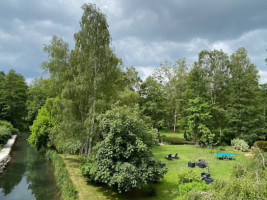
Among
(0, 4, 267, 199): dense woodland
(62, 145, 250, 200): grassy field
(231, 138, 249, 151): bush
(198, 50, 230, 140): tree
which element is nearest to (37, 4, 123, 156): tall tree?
(0, 4, 267, 199): dense woodland

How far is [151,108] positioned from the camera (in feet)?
95.2

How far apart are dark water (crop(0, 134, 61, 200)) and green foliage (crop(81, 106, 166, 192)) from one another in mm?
4791

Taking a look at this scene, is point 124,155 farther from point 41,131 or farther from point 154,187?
point 41,131

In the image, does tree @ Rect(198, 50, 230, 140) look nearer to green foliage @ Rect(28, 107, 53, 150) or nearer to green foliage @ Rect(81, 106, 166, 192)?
green foliage @ Rect(81, 106, 166, 192)

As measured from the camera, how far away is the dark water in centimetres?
1291

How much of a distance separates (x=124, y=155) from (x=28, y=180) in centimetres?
1131

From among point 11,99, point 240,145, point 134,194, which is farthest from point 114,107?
point 11,99

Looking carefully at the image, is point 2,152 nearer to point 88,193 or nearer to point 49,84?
point 49,84

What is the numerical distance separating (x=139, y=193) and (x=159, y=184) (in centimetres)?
186

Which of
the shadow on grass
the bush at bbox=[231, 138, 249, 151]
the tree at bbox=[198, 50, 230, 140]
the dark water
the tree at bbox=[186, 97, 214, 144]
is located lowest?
the dark water

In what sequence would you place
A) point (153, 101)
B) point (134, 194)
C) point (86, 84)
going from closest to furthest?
point (134, 194) < point (86, 84) < point (153, 101)

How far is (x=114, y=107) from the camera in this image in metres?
13.8

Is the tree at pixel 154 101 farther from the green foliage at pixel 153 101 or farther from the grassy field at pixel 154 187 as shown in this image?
the grassy field at pixel 154 187

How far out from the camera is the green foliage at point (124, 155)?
9844 mm
